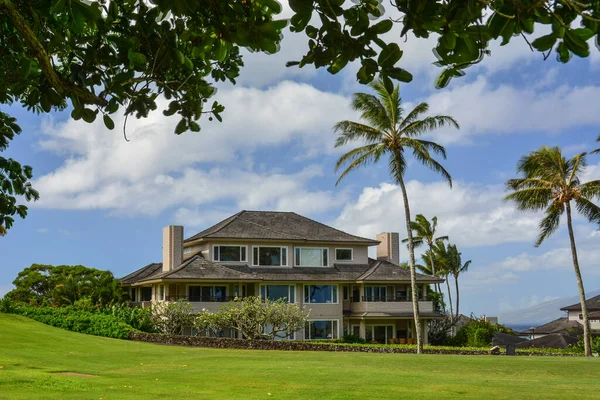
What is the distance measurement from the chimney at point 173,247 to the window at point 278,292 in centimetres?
554

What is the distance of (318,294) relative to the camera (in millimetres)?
45938

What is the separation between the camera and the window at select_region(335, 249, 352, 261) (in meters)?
48.6

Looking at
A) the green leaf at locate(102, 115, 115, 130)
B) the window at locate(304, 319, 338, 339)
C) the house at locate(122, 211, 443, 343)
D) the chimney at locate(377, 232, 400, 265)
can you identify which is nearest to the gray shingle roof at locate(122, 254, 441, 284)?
the house at locate(122, 211, 443, 343)

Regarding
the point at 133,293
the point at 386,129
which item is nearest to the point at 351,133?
the point at 386,129

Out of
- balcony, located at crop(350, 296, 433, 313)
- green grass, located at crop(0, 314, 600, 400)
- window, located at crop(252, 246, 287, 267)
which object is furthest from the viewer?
window, located at crop(252, 246, 287, 267)

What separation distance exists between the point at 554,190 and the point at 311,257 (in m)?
16.4

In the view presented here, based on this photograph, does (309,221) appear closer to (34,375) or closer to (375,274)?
(375,274)

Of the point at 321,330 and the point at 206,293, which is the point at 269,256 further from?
the point at 321,330

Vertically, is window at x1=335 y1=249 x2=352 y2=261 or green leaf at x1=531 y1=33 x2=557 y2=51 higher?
window at x1=335 y1=249 x2=352 y2=261

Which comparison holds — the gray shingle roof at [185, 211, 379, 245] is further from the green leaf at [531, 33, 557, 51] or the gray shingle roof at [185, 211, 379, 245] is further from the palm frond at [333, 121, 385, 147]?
the green leaf at [531, 33, 557, 51]

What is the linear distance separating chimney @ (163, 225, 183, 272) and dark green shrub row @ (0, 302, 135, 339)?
25.4 ft

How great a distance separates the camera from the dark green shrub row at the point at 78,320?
34906 mm

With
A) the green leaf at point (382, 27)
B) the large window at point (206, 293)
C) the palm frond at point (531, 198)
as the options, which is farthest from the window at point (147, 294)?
the green leaf at point (382, 27)

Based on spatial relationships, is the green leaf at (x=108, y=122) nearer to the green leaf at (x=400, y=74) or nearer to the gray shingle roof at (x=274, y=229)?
the green leaf at (x=400, y=74)
